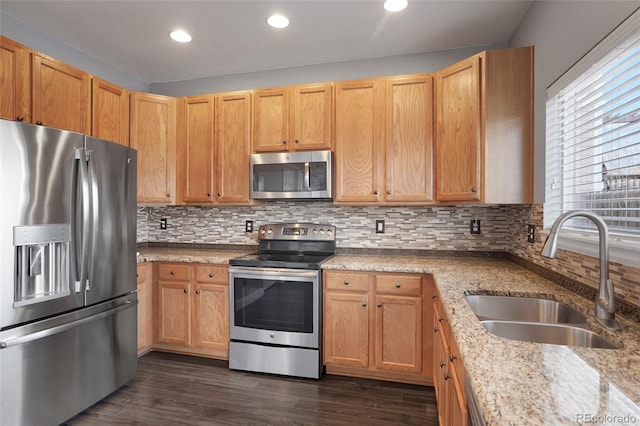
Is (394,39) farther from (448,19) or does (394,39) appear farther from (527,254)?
(527,254)

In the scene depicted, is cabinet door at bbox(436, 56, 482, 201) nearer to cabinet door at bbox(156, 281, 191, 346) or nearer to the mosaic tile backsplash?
the mosaic tile backsplash

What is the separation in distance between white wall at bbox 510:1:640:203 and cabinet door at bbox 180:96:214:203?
2.55 metres

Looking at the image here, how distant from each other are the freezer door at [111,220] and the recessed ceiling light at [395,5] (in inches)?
79.4

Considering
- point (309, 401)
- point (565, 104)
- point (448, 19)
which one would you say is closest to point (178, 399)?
point (309, 401)

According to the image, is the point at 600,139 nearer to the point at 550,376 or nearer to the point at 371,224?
the point at 550,376

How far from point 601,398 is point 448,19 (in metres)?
2.39

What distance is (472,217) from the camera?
2799 millimetres

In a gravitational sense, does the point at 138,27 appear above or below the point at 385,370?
above

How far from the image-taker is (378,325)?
2.45 metres

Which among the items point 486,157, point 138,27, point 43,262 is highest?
point 138,27

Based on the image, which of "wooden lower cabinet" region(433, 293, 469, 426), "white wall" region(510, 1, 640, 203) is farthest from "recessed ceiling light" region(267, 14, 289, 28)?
"wooden lower cabinet" region(433, 293, 469, 426)

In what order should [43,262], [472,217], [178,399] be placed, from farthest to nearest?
[472,217], [178,399], [43,262]

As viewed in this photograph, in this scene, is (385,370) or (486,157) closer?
(486,157)

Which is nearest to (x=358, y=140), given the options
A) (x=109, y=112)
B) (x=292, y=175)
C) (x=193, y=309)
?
(x=292, y=175)
